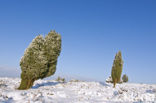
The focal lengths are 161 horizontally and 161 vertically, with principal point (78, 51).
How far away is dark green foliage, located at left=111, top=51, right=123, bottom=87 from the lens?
31.8 metres

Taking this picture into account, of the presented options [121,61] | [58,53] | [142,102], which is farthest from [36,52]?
[121,61]

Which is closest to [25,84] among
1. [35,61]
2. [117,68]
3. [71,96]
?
[35,61]

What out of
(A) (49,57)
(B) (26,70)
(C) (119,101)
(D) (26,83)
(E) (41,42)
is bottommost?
(C) (119,101)

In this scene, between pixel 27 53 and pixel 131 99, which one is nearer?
pixel 131 99

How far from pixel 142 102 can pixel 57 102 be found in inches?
251

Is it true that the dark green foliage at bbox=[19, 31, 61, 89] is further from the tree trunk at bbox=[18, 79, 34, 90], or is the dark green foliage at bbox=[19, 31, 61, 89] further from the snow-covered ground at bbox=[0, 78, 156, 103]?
the snow-covered ground at bbox=[0, 78, 156, 103]

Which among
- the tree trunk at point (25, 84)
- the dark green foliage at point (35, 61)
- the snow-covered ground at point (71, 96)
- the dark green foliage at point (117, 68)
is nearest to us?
the snow-covered ground at point (71, 96)

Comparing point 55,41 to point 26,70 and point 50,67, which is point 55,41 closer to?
point 50,67

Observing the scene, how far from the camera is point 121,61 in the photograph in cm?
3250

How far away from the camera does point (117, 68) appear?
32.0m

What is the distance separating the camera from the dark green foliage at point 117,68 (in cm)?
3179

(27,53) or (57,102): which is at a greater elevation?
(27,53)

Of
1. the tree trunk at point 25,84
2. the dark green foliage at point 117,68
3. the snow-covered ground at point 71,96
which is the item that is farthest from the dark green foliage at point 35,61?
the dark green foliage at point 117,68

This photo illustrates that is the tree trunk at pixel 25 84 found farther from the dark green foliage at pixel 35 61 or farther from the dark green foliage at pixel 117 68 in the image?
the dark green foliage at pixel 117 68
